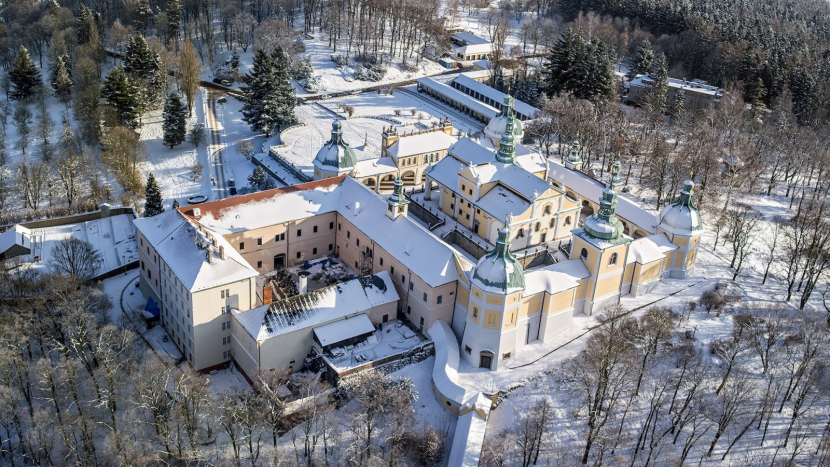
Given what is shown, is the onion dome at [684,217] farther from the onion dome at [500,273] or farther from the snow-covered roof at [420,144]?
the snow-covered roof at [420,144]

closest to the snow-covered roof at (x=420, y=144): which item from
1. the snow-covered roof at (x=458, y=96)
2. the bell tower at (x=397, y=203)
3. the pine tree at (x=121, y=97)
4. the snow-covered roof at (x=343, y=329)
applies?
the bell tower at (x=397, y=203)

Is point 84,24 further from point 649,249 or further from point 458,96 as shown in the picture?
point 649,249

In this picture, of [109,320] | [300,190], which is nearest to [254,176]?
[300,190]

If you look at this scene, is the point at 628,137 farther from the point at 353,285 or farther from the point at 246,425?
the point at 246,425

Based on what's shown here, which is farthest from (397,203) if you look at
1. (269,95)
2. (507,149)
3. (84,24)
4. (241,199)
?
(84,24)

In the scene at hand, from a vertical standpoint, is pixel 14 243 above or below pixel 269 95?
below

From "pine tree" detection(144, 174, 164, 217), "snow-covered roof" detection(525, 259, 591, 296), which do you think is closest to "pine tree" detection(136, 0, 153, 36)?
"pine tree" detection(144, 174, 164, 217)

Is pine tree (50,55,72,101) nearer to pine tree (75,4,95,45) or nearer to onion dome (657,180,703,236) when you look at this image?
pine tree (75,4,95,45)
